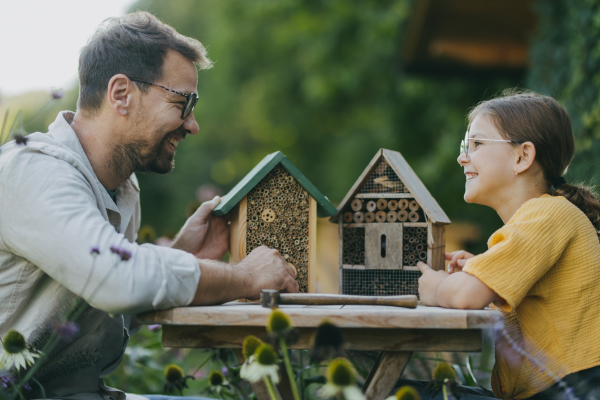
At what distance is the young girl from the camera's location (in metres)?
1.78

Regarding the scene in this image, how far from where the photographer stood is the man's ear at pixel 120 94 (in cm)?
231

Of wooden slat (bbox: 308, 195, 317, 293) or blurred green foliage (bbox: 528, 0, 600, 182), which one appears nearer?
wooden slat (bbox: 308, 195, 317, 293)

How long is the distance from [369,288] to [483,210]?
6.92m

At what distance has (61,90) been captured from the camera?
6.12 ft

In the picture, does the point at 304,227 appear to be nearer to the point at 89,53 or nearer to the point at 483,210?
the point at 89,53

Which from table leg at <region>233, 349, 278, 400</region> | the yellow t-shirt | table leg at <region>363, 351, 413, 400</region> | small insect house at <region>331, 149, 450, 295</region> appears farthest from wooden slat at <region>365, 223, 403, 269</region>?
table leg at <region>233, 349, 278, 400</region>

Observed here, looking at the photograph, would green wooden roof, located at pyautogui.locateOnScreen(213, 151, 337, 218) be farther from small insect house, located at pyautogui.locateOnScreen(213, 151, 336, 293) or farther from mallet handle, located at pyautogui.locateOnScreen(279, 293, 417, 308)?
mallet handle, located at pyautogui.locateOnScreen(279, 293, 417, 308)

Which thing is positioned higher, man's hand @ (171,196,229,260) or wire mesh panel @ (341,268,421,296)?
man's hand @ (171,196,229,260)

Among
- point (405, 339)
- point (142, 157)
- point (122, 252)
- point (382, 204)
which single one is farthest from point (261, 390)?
point (142, 157)

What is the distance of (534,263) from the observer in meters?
1.79

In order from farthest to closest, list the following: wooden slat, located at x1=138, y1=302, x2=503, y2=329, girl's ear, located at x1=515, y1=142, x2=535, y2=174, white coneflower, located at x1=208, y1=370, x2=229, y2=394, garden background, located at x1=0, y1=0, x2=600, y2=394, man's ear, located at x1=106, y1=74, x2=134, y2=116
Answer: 1. garden background, located at x1=0, y1=0, x2=600, y2=394
2. white coneflower, located at x1=208, y1=370, x2=229, y2=394
3. man's ear, located at x1=106, y1=74, x2=134, y2=116
4. girl's ear, located at x1=515, y1=142, x2=535, y2=174
5. wooden slat, located at x1=138, y1=302, x2=503, y2=329

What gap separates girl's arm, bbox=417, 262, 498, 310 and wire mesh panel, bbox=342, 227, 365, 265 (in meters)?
0.54

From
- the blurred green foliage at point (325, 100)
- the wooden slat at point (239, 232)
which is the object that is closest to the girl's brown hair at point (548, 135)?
the wooden slat at point (239, 232)

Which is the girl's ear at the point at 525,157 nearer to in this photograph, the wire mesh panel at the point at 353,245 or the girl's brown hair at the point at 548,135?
the girl's brown hair at the point at 548,135
